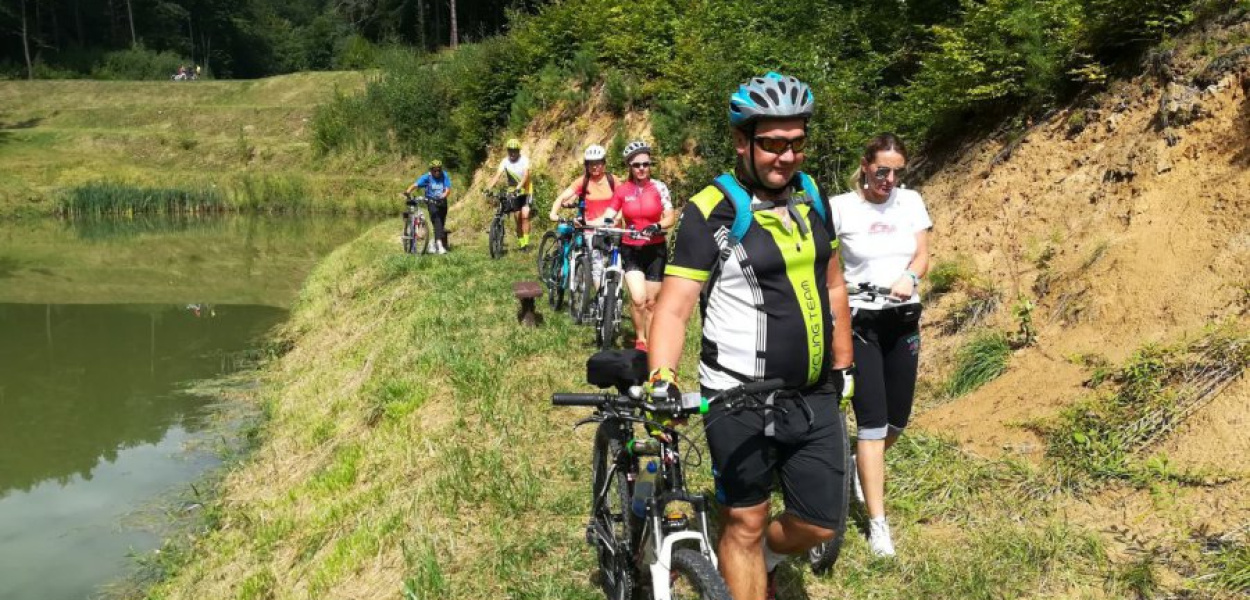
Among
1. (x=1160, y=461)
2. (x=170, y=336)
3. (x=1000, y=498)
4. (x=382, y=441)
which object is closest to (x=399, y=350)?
(x=382, y=441)

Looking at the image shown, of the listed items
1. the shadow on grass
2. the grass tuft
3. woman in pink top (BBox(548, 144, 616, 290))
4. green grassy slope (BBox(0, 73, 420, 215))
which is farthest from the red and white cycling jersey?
the shadow on grass

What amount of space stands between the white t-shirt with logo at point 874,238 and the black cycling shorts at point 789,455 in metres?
1.41

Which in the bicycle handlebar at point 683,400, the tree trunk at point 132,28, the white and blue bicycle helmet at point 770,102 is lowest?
the bicycle handlebar at point 683,400

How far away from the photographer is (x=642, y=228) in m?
8.60

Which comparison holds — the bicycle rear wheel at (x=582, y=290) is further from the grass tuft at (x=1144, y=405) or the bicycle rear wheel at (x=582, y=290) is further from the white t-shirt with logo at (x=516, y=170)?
the white t-shirt with logo at (x=516, y=170)

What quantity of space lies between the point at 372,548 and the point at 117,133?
48.7 metres

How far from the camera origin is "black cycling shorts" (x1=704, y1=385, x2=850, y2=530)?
3.30 m

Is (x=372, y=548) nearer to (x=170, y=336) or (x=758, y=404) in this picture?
(x=758, y=404)

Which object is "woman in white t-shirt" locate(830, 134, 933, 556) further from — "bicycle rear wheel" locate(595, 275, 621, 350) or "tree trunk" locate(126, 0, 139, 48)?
"tree trunk" locate(126, 0, 139, 48)

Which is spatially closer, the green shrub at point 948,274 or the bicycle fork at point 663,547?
the bicycle fork at point 663,547

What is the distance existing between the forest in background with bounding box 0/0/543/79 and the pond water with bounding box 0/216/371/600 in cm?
2393

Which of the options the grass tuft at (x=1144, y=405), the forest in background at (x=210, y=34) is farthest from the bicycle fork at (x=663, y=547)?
the forest in background at (x=210, y=34)

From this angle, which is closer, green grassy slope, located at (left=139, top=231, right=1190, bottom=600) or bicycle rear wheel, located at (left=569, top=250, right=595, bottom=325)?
green grassy slope, located at (left=139, top=231, right=1190, bottom=600)

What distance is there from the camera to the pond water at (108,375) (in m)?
8.48
